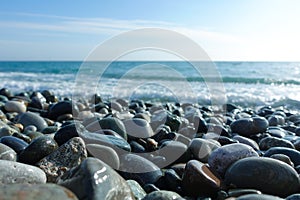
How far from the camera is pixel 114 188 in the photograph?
5.05 feet

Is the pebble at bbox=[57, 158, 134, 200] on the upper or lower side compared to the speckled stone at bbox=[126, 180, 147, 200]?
upper

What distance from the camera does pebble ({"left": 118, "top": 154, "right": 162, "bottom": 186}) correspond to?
2.42 metres

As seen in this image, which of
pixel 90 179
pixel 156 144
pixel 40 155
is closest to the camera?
pixel 90 179

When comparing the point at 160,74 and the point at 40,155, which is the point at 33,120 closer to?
the point at 40,155

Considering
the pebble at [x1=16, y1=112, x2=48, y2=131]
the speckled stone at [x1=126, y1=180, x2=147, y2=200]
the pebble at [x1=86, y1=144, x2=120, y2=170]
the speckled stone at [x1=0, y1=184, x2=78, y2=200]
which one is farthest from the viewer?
the pebble at [x1=16, y1=112, x2=48, y2=131]

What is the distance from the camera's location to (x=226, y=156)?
2.49 metres

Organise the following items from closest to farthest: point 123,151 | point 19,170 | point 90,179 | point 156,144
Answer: point 90,179, point 19,170, point 123,151, point 156,144

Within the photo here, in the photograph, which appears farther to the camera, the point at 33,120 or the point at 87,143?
the point at 33,120

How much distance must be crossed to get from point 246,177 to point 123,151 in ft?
3.16

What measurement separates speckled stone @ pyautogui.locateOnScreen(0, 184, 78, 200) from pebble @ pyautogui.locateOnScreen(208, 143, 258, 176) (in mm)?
1486

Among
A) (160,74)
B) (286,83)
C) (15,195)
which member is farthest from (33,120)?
(286,83)

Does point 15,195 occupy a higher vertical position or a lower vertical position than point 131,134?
higher

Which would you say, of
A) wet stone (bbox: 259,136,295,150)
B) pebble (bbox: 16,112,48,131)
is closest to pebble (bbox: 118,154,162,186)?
wet stone (bbox: 259,136,295,150)

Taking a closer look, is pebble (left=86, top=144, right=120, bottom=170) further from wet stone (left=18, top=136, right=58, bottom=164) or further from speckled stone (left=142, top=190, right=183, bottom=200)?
speckled stone (left=142, top=190, right=183, bottom=200)
